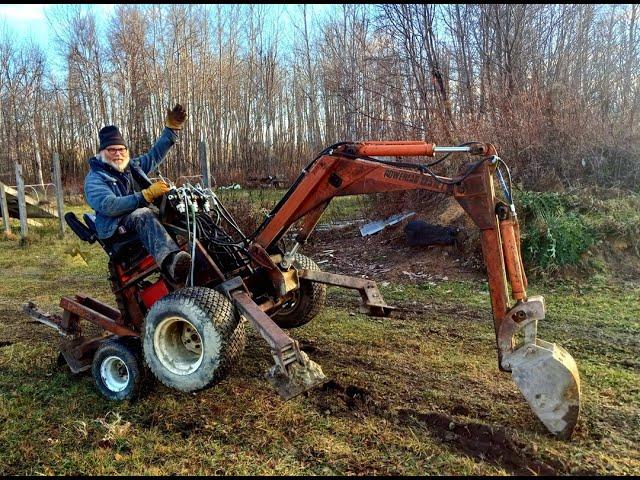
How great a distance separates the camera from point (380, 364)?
4.59 m

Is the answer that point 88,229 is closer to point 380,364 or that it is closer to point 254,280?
point 254,280

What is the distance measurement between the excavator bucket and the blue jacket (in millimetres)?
2978

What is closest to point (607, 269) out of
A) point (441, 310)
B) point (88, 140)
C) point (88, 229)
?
point (441, 310)

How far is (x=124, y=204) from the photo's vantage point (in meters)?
4.07

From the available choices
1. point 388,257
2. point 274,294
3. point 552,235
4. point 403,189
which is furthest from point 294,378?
point 388,257

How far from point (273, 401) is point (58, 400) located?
1776mm

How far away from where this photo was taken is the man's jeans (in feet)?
13.3

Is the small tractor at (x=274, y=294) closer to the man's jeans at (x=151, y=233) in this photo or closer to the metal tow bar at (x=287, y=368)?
the metal tow bar at (x=287, y=368)

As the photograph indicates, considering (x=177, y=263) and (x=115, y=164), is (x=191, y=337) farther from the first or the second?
(x=115, y=164)

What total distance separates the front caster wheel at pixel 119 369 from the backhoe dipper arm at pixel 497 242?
202 cm

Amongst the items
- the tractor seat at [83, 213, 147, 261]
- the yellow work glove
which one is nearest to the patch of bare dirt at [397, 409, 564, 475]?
the yellow work glove

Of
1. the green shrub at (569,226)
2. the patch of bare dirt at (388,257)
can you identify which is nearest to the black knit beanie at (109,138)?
the patch of bare dirt at (388,257)

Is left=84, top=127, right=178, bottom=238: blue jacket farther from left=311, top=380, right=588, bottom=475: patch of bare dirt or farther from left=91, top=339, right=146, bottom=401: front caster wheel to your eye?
left=311, top=380, right=588, bottom=475: patch of bare dirt

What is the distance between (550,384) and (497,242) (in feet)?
3.11
